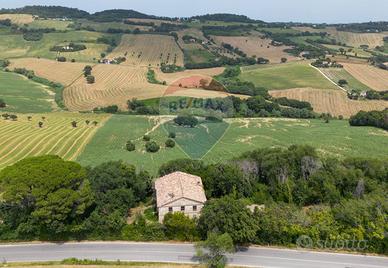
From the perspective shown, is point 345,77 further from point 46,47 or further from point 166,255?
point 46,47

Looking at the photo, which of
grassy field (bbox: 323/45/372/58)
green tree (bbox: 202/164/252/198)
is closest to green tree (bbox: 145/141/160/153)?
green tree (bbox: 202/164/252/198)

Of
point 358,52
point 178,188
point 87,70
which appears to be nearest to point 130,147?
point 178,188

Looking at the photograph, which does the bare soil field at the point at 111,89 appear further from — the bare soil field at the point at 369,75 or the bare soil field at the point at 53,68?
the bare soil field at the point at 369,75

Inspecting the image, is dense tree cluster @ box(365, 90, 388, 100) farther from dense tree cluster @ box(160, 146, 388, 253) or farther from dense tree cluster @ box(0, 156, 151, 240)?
dense tree cluster @ box(0, 156, 151, 240)

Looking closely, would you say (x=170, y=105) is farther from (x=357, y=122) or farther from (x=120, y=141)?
(x=357, y=122)

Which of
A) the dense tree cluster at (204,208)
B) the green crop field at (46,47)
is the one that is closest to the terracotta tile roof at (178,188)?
the dense tree cluster at (204,208)
